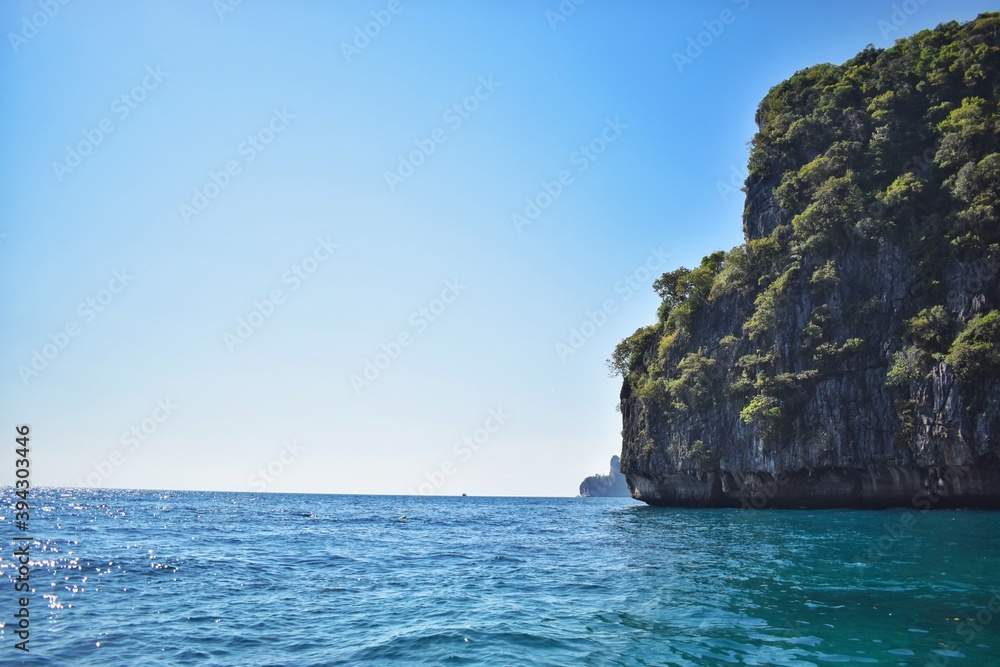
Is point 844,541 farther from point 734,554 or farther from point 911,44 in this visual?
point 911,44

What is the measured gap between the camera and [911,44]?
58062 millimetres

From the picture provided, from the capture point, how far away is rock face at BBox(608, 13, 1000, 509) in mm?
43062

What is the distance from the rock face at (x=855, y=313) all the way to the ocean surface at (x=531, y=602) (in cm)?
1577

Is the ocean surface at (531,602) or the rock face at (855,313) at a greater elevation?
the rock face at (855,313)

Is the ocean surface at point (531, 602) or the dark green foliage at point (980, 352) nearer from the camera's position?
the ocean surface at point (531, 602)

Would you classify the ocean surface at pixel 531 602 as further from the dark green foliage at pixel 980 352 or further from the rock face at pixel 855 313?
the rock face at pixel 855 313

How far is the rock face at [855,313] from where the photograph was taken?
141ft

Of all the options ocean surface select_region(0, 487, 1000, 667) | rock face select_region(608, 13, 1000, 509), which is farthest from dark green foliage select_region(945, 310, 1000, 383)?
ocean surface select_region(0, 487, 1000, 667)

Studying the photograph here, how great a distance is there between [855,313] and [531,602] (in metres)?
45.7

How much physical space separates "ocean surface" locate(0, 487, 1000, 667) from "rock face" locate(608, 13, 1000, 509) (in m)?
15.8

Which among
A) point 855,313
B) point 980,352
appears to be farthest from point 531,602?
A: point 855,313

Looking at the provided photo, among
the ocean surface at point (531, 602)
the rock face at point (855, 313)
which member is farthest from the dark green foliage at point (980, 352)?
the ocean surface at point (531, 602)

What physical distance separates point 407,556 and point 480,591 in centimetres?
1018

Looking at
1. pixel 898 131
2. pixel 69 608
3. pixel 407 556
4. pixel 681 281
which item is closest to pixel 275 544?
pixel 407 556
